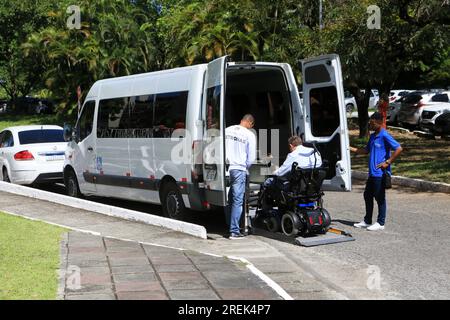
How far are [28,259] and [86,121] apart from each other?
586cm

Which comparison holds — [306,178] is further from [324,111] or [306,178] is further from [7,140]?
[7,140]

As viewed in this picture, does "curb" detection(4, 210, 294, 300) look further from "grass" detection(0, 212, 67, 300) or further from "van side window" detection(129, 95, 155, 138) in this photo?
"van side window" detection(129, 95, 155, 138)

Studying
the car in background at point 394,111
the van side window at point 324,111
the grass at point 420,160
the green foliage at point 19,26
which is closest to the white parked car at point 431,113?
the grass at point 420,160

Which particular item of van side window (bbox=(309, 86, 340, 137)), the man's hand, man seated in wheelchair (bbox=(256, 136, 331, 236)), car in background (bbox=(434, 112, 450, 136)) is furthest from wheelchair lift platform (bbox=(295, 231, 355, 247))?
car in background (bbox=(434, 112, 450, 136))

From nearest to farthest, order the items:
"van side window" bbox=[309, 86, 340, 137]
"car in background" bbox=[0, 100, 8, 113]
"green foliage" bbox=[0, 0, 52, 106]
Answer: "van side window" bbox=[309, 86, 340, 137] < "green foliage" bbox=[0, 0, 52, 106] < "car in background" bbox=[0, 100, 8, 113]

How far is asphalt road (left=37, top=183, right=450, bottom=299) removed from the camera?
21.3 ft

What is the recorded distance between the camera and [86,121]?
41.1 ft

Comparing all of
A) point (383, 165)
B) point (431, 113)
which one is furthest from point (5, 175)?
point (431, 113)

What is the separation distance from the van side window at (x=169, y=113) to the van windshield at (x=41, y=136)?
17.6ft

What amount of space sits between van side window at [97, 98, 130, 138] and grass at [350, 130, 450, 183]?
7.03 metres

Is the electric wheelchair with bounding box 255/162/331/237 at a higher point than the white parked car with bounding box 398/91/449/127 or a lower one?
lower

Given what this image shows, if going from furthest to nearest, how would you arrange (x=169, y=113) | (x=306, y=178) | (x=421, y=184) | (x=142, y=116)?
(x=421, y=184)
(x=142, y=116)
(x=169, y=113)
(x=306, y=178)

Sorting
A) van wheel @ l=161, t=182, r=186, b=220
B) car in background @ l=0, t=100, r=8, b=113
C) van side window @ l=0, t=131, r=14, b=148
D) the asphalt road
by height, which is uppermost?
car in background @ l=0, t=100, r=8, b=113

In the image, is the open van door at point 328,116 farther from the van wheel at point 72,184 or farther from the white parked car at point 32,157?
the white parked car at point 32,157
